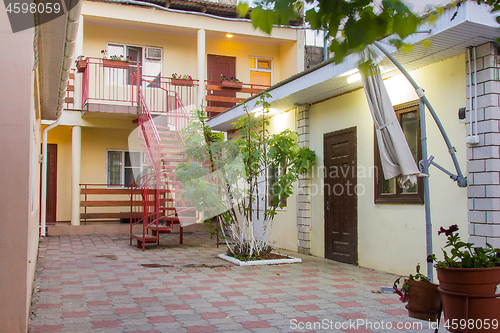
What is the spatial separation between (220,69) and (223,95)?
912 millimetres

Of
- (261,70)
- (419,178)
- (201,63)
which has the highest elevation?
(261,70)

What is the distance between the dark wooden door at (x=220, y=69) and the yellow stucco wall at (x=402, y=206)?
6.84 m

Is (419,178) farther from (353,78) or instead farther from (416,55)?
(353,78)

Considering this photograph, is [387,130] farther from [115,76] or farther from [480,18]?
[115,76]

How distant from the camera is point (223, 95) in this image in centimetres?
1502

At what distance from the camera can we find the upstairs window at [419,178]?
6.12m

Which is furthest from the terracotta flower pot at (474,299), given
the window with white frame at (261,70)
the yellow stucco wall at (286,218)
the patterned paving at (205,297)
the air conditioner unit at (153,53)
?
the window with white frame at (261,70)

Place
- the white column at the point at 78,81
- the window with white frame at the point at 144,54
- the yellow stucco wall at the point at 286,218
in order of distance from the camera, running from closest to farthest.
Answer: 1. the yellow stucco wall at the point at 286,218
2. the white column at the point at 78,81
3. the window with white frame at the point at 144,54

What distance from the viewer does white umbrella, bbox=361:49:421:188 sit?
5480 millimetres

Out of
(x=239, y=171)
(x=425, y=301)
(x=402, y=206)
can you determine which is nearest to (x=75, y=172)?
(x=239, y=171)

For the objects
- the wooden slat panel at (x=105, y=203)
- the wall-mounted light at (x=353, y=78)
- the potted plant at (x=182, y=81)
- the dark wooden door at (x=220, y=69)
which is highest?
the dark wooden door at (x=220, y=69)

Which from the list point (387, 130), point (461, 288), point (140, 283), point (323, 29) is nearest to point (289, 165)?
point (387, 130)

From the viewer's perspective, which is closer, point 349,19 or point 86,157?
point 349,19

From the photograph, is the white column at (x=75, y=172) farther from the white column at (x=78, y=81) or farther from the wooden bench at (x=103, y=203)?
the white column at (x=78, y=81)
